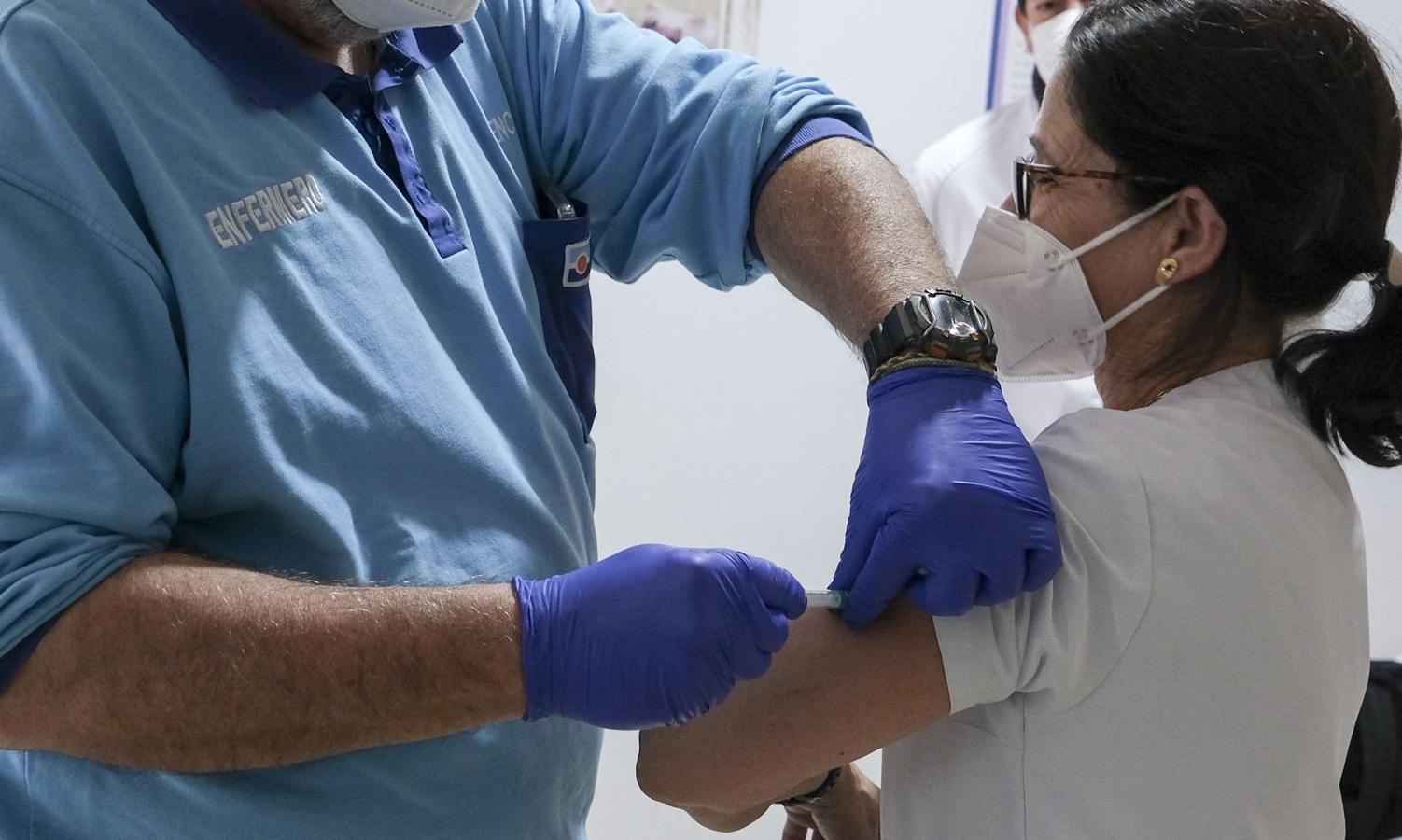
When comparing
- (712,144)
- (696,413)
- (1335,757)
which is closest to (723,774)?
(1335,757)

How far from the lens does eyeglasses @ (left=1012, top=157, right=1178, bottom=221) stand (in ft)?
3.75

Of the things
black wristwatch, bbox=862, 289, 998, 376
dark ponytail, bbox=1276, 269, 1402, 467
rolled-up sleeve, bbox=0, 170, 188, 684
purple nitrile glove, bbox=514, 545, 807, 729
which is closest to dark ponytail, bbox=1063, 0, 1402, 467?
dark ponytail, bbox=1276, 269, 1402, 467

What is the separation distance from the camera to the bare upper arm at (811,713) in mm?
1007

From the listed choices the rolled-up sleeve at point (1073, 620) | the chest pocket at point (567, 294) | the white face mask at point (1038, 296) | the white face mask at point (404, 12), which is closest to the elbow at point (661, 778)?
the rolled-up sleeve at point (1073, 620)

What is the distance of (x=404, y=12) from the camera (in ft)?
3.68

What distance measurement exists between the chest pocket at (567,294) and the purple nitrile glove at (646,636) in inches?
14.6

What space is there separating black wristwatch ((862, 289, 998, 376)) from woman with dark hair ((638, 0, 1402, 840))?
0.10 m

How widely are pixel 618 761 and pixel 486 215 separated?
1.72 m

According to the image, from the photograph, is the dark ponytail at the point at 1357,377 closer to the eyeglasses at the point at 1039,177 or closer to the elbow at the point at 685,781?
the eyeglasses at the point at 1039,177

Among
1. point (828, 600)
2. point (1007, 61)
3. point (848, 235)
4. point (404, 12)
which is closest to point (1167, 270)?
point (848, 235)

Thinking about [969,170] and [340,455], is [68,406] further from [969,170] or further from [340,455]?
[969,170]

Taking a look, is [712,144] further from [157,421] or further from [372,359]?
[157,421]

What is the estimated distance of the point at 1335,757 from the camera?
107 centimetres

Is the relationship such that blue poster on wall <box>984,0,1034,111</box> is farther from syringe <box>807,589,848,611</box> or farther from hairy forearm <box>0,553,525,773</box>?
hairy forearm <box>0,553,525,773</box>
